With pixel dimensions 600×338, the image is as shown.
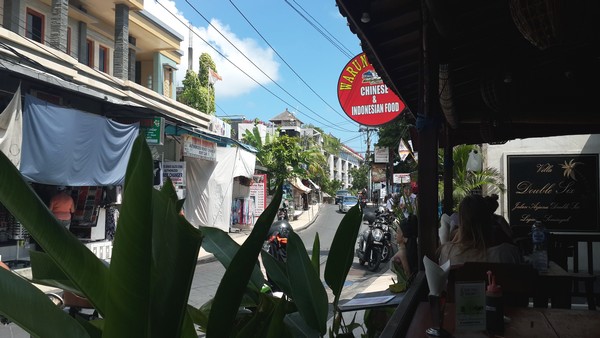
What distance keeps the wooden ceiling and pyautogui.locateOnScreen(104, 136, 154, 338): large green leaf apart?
6.50 feet

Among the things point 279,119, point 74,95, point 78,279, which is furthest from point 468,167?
point 279,119

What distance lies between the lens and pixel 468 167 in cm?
991

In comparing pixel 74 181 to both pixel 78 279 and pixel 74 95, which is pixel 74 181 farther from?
pixel 78 279

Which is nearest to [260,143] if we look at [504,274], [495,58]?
[495,58]

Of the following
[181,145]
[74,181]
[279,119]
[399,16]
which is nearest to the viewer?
[399,16]

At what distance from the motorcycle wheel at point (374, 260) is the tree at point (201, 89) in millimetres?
14470

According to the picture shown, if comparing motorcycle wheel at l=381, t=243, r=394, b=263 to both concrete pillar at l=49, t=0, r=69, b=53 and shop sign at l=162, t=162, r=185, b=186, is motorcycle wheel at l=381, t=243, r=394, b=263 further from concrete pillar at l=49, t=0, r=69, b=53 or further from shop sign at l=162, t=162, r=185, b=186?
concrete pillar at l=49, t=0, r=69, b=53

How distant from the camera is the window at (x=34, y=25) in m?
12.1

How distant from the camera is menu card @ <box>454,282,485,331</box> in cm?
216

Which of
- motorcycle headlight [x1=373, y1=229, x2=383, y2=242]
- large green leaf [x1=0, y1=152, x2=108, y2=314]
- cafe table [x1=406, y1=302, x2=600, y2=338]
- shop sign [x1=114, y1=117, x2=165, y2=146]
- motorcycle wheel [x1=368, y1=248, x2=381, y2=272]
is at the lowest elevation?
motorcycle wheel [x1=368, y1=248, x2=381, y2=272]

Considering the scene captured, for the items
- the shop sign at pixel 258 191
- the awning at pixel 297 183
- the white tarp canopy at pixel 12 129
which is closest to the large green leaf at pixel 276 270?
the white tarp canopy at pixel 12 129

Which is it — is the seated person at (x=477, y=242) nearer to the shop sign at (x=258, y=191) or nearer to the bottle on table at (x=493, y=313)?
the bottle on table at (x=493, y=313)

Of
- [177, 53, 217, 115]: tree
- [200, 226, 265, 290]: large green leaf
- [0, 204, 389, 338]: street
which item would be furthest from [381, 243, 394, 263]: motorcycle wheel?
[177, 53, 217, 115]: tree

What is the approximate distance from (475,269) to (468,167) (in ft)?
23.8
